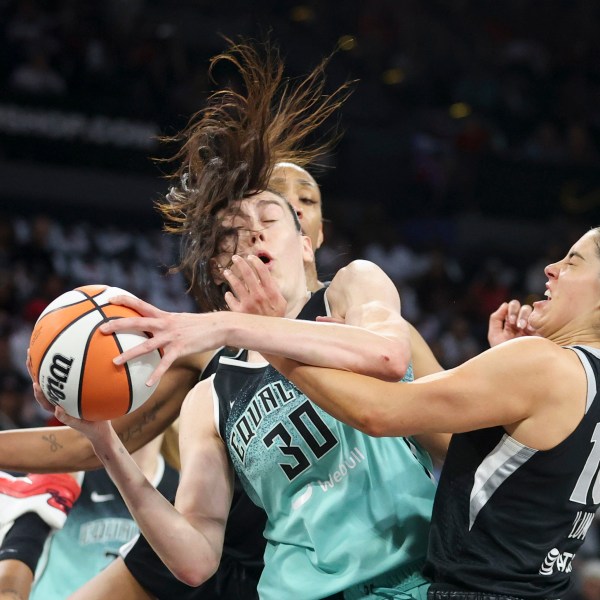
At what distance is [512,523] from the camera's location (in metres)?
2.87

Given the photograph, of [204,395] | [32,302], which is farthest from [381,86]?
[204,395]

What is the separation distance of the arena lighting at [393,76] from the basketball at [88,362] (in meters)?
12.6

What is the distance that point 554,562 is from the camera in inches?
115

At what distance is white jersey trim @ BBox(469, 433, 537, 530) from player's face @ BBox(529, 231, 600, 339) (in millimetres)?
429

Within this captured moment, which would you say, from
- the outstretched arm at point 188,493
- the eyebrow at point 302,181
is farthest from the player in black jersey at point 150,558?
the outstretched arm at point 188,493

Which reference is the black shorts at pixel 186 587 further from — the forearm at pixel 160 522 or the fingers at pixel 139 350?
the fingers at pixel 139 350

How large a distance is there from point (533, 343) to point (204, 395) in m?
1.27

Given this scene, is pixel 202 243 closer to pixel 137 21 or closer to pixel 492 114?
pixel 137 21

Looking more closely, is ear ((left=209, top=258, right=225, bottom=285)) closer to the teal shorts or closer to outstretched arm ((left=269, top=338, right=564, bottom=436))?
outstretched arm ((left=269, top=338, right=564, bottom=436))

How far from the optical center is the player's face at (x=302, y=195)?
434 centimetres

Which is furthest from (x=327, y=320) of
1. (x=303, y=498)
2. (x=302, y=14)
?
(x=302, y=14)

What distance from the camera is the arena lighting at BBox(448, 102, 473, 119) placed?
1456 centimetres

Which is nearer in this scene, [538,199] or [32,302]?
[32,302]

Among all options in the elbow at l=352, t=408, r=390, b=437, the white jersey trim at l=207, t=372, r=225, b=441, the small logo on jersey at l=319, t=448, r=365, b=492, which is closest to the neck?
the white jersey trim at l=207, t=372, r=225, b=441
